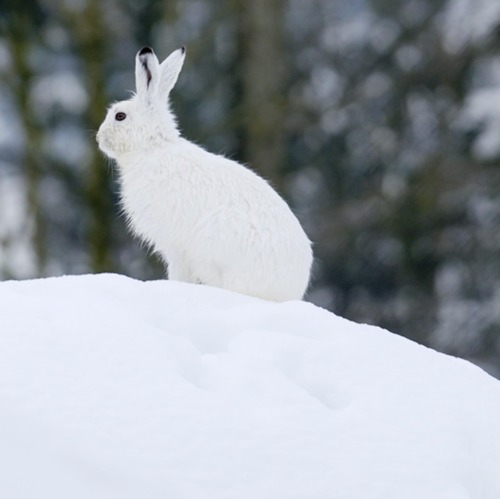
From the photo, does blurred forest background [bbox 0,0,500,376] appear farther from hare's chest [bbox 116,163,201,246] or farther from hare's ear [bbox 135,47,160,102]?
hare's chest [bbox 116,163,201,246]

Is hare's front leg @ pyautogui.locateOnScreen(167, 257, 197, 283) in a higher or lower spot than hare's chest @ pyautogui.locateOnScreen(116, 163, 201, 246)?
lower

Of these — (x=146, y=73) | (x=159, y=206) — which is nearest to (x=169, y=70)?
(x=146, y=73)

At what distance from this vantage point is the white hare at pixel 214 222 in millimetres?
5574

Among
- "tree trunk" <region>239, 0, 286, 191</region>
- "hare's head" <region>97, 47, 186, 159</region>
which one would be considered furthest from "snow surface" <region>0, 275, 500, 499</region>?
"tree trunk" <region>239, 0, 286, 191</region>

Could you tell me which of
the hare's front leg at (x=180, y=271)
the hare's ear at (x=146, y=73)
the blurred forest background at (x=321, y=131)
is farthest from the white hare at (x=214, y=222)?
the blurred forest background at (x=321, y=131)

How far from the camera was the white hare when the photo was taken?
557 centimetres

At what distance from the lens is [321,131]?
15570 millimetres

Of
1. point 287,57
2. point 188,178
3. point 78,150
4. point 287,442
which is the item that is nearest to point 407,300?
point 287,57

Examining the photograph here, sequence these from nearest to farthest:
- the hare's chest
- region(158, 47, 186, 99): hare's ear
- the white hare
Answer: the white hare < the hare's chest < region(158, 47, 186, 99): hare's ear

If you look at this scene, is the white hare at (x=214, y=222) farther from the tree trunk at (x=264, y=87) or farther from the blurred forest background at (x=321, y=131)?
the tree trunk at (x=264, y=87)

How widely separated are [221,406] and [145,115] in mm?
2876

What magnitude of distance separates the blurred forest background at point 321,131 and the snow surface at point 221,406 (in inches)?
388

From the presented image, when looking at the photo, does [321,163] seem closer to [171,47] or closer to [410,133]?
[410,133]

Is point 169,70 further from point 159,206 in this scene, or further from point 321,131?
point 321,131
